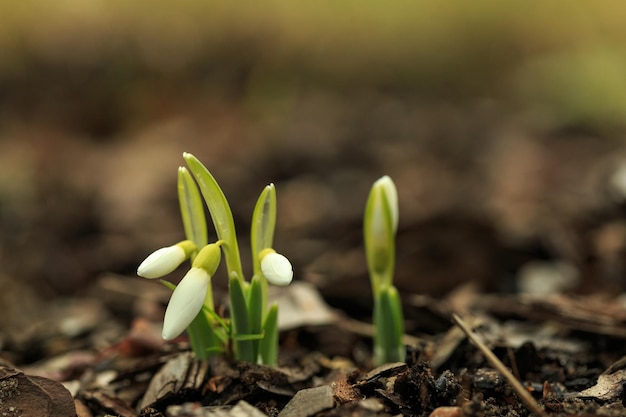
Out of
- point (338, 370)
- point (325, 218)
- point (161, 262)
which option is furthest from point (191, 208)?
point (325, 218)

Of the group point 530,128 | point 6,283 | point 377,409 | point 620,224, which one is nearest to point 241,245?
point 6,283

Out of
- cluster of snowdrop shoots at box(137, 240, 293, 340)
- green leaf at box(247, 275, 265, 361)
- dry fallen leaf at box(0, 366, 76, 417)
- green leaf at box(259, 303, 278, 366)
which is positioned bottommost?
dry fallen leaf at box(0, 366, 76, 417)

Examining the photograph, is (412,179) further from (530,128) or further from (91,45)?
(91,45)

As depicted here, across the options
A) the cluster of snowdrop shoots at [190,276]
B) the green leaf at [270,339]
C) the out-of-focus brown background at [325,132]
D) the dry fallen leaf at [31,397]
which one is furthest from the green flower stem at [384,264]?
the dry fallen leaf at [31,397]

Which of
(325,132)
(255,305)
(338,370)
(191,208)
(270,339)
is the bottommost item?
(338,370)

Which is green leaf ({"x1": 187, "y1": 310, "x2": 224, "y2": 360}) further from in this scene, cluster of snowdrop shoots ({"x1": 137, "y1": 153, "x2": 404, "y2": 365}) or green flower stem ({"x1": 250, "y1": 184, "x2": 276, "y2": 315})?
green flower stem ({"x1": 250, "y1": 184, "x2": 276, "y2": 315})

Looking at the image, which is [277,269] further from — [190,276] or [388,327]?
[388,327]

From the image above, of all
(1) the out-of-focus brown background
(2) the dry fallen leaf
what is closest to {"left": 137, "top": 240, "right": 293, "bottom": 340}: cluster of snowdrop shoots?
(2) the dry fallen leaf
